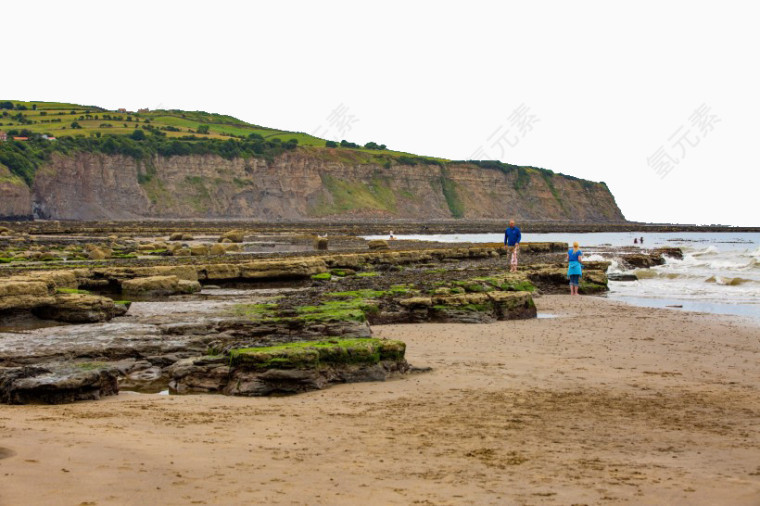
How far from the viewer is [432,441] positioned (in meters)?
8.13

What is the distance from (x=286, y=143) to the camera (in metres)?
184

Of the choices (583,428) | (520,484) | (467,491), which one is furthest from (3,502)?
(583,428)

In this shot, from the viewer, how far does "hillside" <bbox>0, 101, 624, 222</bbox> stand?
13375cm

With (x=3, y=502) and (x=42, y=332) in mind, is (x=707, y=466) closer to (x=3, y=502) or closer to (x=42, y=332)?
(x=3, y=502)

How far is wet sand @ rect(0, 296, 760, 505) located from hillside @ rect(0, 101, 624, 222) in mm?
119400

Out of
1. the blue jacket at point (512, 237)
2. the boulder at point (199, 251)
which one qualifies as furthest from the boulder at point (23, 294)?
the boulder at point (199, 251)

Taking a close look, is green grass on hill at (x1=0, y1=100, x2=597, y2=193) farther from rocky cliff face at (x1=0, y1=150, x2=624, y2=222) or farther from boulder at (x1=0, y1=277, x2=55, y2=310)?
boulder at (x1=0, y1=277, x2=55, y2=310)

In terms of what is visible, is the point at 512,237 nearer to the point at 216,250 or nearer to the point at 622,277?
the point at 622,277

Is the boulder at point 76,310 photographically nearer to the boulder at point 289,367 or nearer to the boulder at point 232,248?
the boulder at point 289,367

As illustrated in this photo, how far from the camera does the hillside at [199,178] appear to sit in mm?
133750

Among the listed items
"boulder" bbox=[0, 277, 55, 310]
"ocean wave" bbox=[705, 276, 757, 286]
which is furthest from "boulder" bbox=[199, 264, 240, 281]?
"ocean wave" bbox=[705, 276, 757, 286]

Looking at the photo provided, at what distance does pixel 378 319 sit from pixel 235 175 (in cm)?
14978

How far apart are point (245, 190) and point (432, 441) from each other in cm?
15875

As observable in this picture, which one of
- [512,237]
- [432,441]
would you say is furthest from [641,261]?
[432,441]
